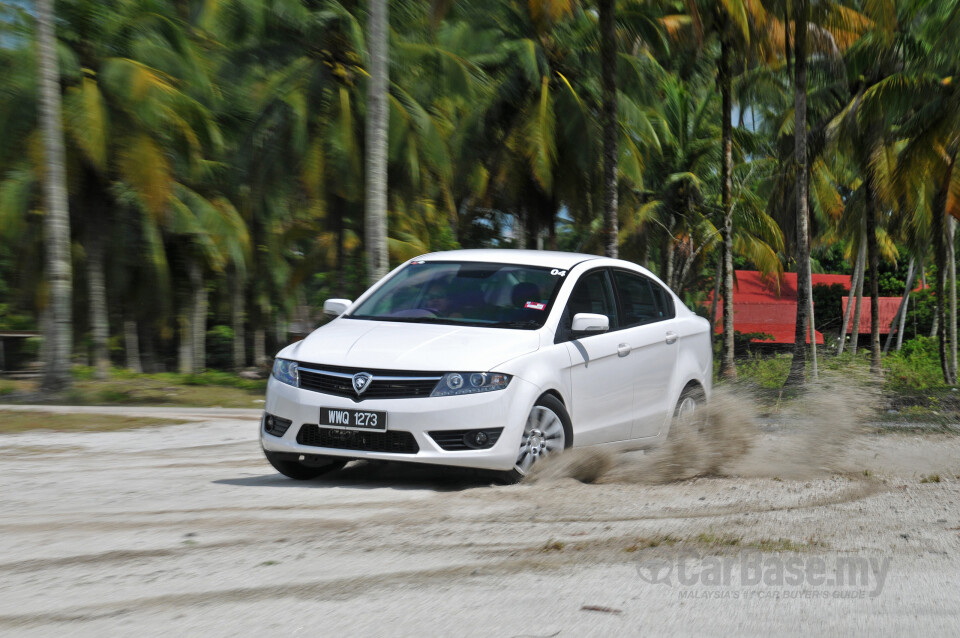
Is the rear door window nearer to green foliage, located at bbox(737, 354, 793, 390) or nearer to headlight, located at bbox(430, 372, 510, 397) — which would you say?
headlight, located at bbox(430, 372, 510, 397)

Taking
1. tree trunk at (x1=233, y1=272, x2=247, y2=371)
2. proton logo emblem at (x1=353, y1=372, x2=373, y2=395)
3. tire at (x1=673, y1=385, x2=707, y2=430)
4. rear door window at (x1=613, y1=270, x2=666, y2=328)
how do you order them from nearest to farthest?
proton logo emblem at (x1=353, y1=372, x2=373, y2=395) < rear door window at (x1=613, y1=270, x2=666, y2=328) < tire at (x1=673, y1=385, x2=707, y2=430) < tree trunk at (x1=233, y1=272, x2=247, y2=371)

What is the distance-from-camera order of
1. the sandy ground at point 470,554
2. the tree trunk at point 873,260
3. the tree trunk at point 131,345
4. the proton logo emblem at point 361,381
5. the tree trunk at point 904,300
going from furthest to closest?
the tree trunk at point 904,300, the tree trunk at point 131,345, the tree trunk at point 873,260, the proton logo emblem at point 361,381, the sandy ground at point 470,554

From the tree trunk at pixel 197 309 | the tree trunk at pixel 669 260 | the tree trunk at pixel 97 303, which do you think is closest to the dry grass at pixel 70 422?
the tree trunk at pixel 97 303

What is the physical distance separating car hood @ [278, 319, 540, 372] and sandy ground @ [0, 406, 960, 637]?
2.49 feet

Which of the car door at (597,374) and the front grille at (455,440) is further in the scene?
the car door at (597,374)

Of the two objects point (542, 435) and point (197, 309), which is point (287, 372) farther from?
point (197, 309)

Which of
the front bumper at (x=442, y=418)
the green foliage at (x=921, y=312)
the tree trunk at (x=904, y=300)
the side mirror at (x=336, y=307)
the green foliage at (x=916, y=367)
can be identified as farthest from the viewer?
the green foliage at (x=921, y=312)

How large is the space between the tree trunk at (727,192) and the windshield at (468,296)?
20.9m

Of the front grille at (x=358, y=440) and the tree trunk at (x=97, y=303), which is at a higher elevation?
the tree trunk at (x=97, y=303)

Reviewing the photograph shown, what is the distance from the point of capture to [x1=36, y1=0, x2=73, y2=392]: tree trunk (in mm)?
17078

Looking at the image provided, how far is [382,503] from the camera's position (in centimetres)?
592

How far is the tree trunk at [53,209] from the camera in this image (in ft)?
56.0

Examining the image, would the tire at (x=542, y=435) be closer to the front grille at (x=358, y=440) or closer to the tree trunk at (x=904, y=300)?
the front grille at (x=358, y=440)

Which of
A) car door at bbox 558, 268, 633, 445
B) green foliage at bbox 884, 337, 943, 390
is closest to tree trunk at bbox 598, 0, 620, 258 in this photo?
green foliage at bbox 884, 337, 943, 390
